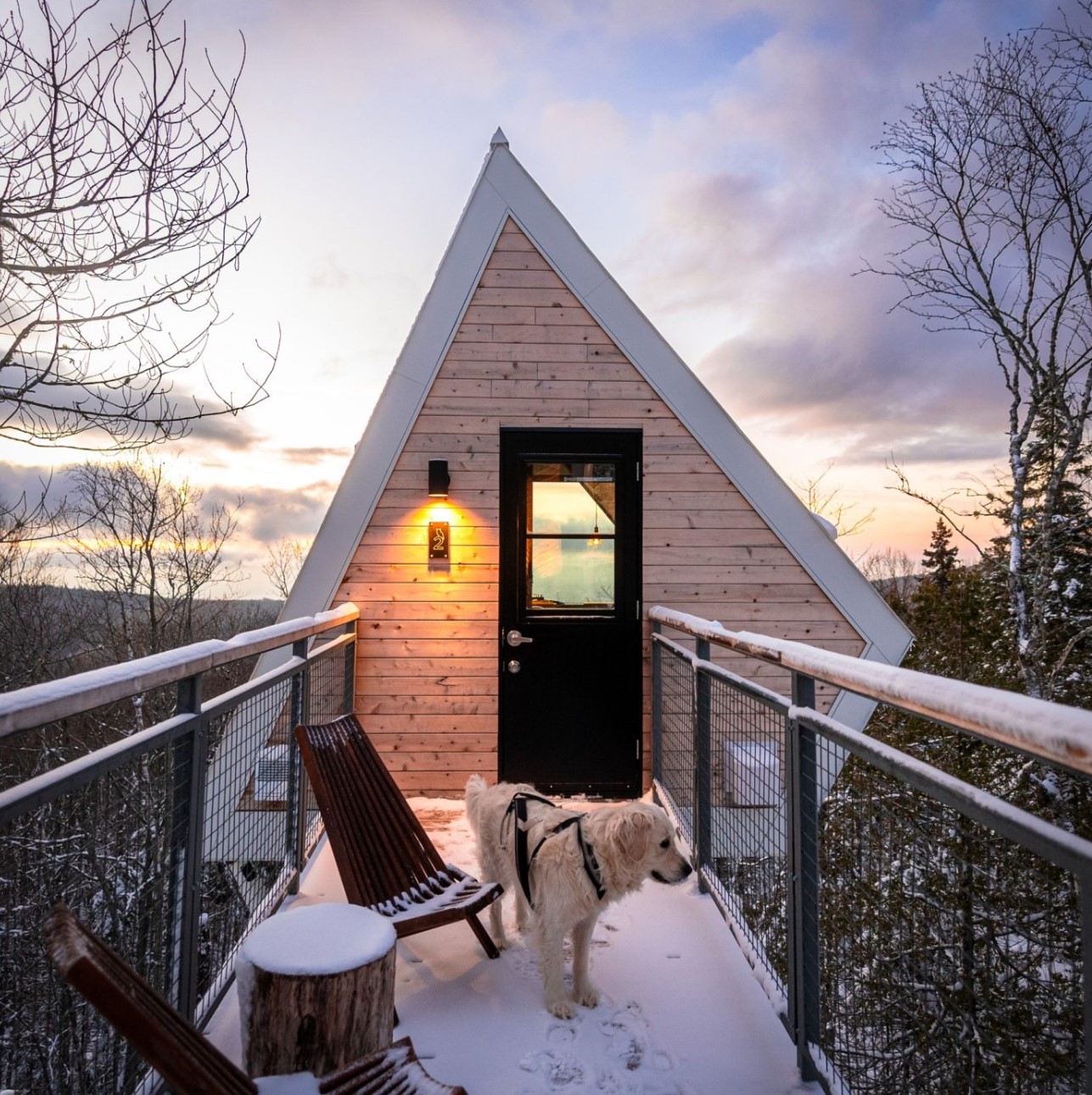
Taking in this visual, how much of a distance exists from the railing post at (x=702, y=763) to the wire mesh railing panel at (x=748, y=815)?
1cm

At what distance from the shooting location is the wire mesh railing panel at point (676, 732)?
400cm

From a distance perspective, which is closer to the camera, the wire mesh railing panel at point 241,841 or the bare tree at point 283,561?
the wire mesh railing panel at point 241,841

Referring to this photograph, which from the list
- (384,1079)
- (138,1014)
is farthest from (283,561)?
(138,1014)

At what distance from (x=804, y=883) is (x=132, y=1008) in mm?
1754

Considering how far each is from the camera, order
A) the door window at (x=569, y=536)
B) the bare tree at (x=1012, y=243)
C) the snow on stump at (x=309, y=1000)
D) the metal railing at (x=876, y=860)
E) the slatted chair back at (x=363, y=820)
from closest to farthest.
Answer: the metal railing at (x=876, y=860)
the snow on stump at (x=309, y=1000)
the slatted chair back at (x=363, y=820)
the door window at (x=569, y=536)
the bare tree at (x=1012, y=243)

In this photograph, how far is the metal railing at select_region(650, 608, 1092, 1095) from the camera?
3.82 feet

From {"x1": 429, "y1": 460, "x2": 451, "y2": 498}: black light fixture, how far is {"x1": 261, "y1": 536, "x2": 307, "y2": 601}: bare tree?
15862 mm

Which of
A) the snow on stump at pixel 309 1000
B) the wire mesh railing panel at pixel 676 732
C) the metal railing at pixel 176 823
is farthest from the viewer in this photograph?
the wire mesh railing panel at pixel 676 732

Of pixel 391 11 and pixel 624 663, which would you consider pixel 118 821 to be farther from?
pixel 391 11

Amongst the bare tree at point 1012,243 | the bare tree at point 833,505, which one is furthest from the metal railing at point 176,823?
the bare tree at point 833,505

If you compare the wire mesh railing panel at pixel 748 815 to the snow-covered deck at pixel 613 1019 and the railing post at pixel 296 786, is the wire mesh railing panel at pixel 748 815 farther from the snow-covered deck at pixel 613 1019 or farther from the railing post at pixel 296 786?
the railing post at pixel 296 786

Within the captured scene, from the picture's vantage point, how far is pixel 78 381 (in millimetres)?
3299

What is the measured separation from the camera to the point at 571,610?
532 centimetres

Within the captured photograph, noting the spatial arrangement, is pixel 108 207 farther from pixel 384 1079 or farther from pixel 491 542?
pixel 384 1079
